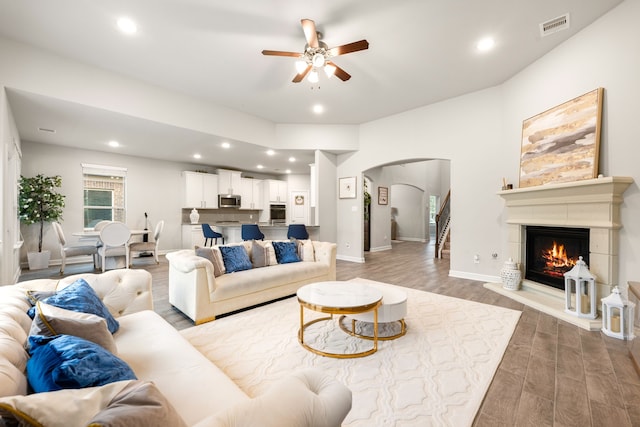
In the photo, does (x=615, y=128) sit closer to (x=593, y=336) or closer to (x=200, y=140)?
(x=593, y=336)

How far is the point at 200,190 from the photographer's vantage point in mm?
7902

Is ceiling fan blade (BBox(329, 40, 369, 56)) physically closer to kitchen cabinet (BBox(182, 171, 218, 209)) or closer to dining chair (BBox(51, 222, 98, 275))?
dining chair (BBox(51, 222, 98, 275))

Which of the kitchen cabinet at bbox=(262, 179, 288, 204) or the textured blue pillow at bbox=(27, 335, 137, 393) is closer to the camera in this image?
the textured blue pillow at bbox=(27, 335, 137, 393)

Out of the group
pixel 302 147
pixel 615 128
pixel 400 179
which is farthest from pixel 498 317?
pixel 400 179

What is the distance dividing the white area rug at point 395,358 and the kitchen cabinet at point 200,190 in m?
5.63

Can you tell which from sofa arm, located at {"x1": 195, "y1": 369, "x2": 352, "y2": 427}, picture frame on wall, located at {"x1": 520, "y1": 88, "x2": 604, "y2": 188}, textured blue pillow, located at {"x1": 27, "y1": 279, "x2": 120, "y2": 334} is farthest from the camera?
picture frame on wall, located at {"x1": 520, "y1": 88, "x2": 604, "y2": 188}

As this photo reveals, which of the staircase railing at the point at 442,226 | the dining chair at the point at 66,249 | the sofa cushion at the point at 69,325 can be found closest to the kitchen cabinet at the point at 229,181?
the dining chair at the point at 66,249

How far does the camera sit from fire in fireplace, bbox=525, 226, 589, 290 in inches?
129

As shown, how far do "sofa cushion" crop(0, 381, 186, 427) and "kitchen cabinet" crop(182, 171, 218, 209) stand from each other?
768 cm

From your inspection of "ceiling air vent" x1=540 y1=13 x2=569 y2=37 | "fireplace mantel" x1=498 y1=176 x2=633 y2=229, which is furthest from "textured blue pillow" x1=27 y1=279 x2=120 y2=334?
"ceiling air vent" x1=540 y1=13 x2=569 y2=37

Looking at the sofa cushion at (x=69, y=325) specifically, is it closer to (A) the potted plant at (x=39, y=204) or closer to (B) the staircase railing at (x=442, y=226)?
(A) the potted plant at (x=39, y=204)

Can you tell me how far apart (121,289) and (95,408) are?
5.73 feet

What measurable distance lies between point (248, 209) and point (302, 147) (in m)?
3.89

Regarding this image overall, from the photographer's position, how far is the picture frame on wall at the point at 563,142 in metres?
2.95
